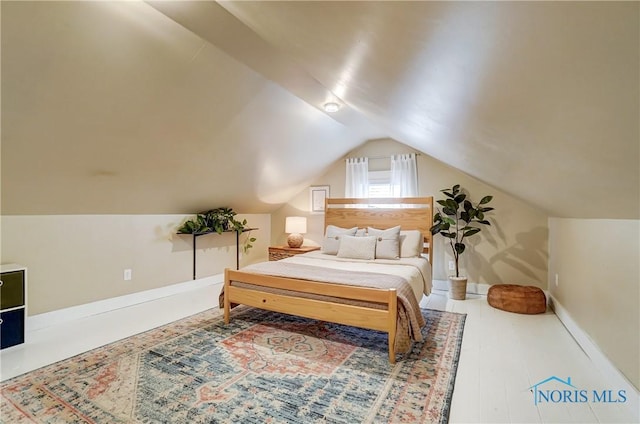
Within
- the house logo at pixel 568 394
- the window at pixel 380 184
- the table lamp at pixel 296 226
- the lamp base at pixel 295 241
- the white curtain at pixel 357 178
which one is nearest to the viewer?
the house logo at pixel 568 394

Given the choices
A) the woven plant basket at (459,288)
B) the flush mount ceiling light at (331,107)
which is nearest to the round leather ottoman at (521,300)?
the woven plant basket at (459,288)

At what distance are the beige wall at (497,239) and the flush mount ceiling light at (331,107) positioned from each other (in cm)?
177

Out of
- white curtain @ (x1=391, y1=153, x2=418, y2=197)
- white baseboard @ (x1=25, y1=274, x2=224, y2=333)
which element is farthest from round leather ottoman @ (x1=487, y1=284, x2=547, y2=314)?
white baseboard @ (x1=25, y1=274, x2=224, y2=333)

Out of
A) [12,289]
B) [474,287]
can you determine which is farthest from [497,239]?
[12,289]

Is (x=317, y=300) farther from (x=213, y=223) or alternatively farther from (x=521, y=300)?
(x=213, y=223)

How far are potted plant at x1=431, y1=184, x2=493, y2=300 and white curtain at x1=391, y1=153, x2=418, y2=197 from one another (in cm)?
48

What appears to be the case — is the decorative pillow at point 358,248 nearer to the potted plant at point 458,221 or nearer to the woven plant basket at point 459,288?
the potted plant at point 458,221

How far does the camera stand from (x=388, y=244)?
13.0 feet

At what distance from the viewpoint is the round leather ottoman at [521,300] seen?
135 inches

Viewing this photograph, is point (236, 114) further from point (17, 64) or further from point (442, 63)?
point (442, 63)

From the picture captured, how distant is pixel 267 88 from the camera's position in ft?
9.84

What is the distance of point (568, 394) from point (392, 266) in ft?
5.72

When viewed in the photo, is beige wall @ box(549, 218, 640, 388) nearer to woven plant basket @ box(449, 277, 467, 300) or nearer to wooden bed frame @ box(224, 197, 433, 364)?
woven plant basket @ box(449, 277, 467, 300)

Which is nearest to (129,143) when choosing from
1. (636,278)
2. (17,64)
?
(17,64)
